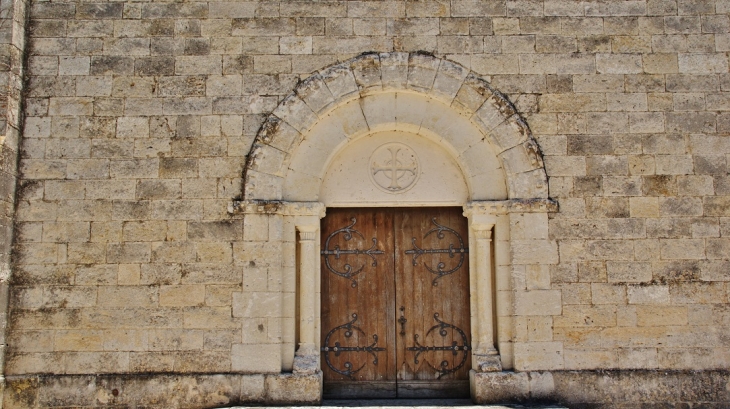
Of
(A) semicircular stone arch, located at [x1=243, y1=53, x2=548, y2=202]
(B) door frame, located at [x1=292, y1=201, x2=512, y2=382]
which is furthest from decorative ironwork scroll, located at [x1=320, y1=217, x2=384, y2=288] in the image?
(A) semicircular stone arch, located at [x1=243, y1=53, x2=548, y2=202]

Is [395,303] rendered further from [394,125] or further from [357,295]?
[394,125]

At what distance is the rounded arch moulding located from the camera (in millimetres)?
5488

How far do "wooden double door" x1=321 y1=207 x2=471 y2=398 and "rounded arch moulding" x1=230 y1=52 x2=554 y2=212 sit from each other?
545 millimetres

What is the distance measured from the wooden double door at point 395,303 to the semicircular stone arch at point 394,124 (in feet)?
1.79

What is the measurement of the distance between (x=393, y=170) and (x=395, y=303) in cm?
126

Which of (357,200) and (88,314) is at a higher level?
(357,200)

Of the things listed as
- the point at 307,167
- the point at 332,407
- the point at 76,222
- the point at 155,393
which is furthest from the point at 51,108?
the point at 332,407

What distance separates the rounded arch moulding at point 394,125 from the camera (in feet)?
18.0

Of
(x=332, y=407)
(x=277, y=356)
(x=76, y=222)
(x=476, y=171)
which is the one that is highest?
(x=476, y=171)

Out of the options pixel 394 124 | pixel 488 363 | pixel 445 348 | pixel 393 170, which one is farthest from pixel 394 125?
pixel 488 363

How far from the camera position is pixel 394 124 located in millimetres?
5695

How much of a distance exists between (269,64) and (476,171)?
2150 mm

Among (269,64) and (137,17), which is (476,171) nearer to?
(269,64)

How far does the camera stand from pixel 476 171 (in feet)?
18.4
